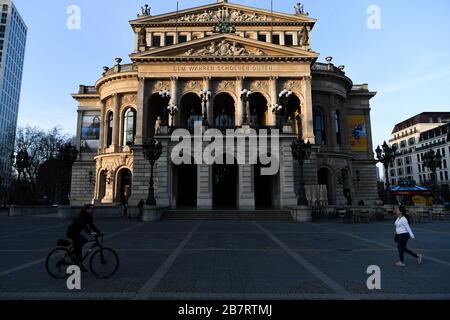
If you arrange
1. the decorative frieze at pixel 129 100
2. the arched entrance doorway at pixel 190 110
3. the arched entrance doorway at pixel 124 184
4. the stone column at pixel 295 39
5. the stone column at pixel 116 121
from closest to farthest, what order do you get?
1. the arched entrance doorway at pixel 190 110
2. the arched entrance doorway at pixel 124 184
3. the stone column at pixel 116 121
4. the decorative frieze at pixel 129 100
5. the stone column at pixel 295 39

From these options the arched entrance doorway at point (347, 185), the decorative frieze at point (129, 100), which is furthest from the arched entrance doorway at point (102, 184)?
the arched entrance doorway at point (347, 185)

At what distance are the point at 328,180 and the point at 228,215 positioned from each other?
19810 mm

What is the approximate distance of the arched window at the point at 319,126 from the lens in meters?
40.9

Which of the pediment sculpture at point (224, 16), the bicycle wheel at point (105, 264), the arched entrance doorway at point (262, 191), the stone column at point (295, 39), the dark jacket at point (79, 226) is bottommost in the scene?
the bicycle wheel at point (105, 264)

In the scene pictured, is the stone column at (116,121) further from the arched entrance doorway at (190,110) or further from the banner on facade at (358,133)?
the banner on facade at (358,133)

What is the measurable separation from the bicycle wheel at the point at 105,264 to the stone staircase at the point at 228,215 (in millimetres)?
17086

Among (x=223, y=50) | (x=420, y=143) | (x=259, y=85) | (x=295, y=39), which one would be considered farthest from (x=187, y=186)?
(x=420, y=143)

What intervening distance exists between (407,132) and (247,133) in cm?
8799

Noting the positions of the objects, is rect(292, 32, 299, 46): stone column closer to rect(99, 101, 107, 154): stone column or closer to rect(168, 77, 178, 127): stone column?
rect(168, 77, 178, 127): stone column

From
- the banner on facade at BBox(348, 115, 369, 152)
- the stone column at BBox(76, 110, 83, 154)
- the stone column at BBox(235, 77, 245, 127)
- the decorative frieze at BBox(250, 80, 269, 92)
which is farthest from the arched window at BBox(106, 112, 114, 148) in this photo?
the banner on facade at BBox(348, 115, 369, 152)

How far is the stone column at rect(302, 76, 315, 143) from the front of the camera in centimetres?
3667

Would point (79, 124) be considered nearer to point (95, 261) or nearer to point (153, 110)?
point (153, 110)

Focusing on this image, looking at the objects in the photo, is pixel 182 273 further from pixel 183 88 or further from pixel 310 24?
pixel 310 24

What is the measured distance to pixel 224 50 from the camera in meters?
36.8
